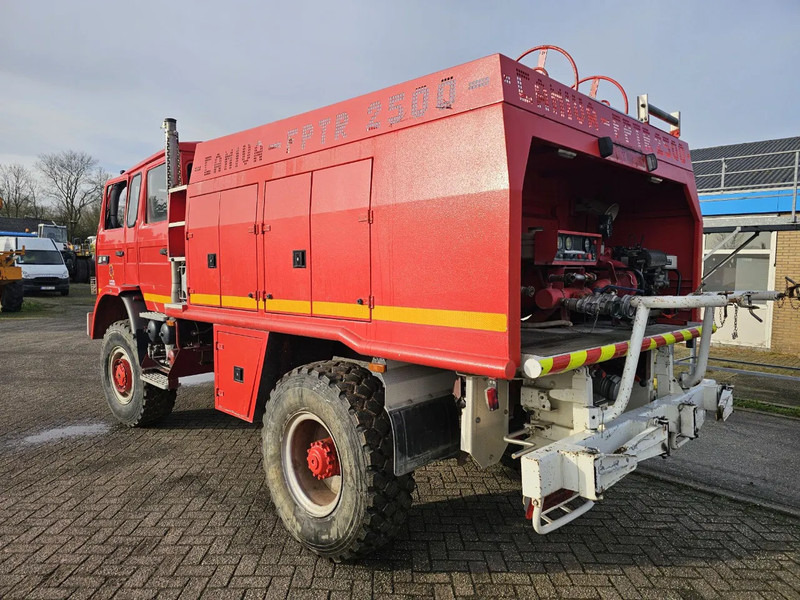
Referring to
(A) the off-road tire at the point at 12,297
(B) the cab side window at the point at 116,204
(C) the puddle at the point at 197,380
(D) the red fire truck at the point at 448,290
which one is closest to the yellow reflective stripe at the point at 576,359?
(D) the red fire truck at the point at 448,290

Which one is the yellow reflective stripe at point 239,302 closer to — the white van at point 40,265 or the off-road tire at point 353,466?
the off-road tire at point 353,466

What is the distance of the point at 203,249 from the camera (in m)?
4.82

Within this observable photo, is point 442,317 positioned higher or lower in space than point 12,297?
higher

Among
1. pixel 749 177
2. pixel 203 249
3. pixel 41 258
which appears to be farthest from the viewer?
pixel 41 258

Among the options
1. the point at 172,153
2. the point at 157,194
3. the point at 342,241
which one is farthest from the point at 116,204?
the point at 342,241

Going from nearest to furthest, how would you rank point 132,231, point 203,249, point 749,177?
point 203,249 < point 132,231 < point 749,177

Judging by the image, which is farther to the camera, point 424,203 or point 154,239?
point 154,239

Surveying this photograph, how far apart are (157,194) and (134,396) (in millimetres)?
2164

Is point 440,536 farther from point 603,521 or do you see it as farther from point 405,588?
point 603,521

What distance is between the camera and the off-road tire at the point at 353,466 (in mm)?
3098

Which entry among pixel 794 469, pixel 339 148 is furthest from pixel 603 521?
pixel 339 148

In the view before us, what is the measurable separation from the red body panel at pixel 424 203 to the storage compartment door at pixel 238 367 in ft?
0.44

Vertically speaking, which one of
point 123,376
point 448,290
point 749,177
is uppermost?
point 749,177

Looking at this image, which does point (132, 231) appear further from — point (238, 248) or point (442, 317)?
point (442, 317)
